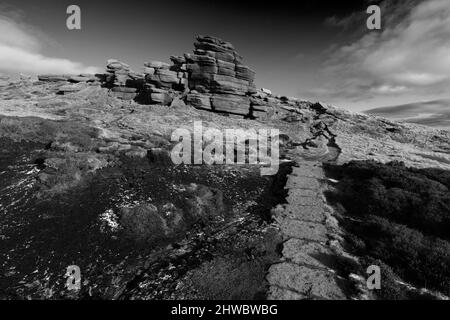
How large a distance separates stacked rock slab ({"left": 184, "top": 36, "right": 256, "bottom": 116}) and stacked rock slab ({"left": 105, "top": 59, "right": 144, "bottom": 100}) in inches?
416

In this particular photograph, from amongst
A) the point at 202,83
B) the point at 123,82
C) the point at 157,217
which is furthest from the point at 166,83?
the point at 157,217

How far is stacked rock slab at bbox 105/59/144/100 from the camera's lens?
47.8 metres

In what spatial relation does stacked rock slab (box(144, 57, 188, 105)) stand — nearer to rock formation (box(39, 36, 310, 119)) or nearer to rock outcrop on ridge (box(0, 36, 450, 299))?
rock formation (box(39, 36, 310, 119))

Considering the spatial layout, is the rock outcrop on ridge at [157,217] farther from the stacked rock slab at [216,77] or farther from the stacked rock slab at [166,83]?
the stacked rock slab at [216,77]

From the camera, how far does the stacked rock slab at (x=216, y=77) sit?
157ft

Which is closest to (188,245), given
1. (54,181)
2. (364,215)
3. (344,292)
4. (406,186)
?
(344,292)

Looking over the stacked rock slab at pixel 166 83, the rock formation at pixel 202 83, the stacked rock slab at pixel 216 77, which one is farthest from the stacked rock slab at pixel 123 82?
the stacked rock slab at pixel 216 77

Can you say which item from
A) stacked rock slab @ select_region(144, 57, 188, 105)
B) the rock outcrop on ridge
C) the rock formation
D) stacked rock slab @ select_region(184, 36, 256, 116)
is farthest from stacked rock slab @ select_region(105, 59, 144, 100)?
the rock outcrop on ridge

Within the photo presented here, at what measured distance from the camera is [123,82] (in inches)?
1999

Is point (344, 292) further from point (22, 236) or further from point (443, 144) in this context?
point (443, 144)

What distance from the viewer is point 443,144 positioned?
158 feet

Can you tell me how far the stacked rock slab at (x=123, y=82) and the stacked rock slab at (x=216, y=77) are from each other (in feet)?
34.7

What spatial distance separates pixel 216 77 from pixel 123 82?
61.0ft
